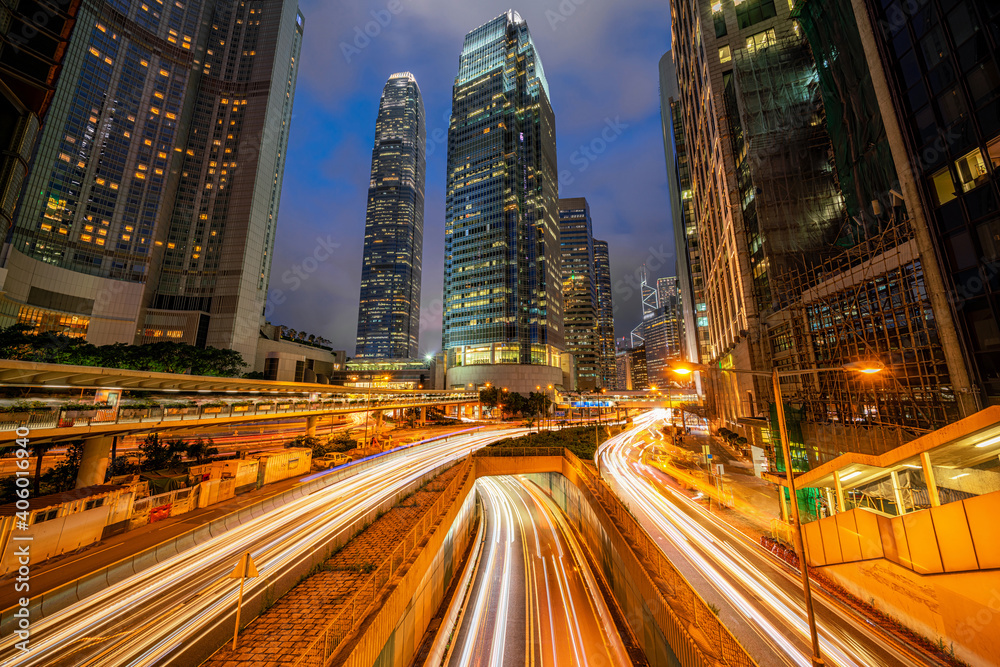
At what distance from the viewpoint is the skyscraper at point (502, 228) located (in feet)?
348

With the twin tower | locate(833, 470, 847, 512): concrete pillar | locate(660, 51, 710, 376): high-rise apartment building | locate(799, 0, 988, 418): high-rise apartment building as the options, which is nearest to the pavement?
locate(833, 470, 847, 512): concrete pillar

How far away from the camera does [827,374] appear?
24578mm

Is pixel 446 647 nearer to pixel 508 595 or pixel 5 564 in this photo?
pixel 508 595

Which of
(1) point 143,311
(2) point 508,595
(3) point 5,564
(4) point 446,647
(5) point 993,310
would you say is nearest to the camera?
(3) point 5,564

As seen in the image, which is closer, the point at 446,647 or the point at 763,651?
the point at 763,651

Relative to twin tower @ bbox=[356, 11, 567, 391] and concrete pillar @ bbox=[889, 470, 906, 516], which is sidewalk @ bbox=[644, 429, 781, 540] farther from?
twin tower @ bbox=[356, 11, 567, 391]

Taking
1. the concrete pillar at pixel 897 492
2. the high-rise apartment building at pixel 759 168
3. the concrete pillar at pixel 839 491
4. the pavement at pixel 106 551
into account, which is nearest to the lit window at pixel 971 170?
the high-rise apartment building at pixel 759 168

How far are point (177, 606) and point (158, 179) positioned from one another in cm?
11702

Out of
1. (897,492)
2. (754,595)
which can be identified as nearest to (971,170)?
(897,492)

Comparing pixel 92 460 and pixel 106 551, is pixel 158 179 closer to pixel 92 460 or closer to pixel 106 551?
pixel 92 460

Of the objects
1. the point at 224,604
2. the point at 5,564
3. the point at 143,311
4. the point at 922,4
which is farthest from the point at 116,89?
the point at 922,4

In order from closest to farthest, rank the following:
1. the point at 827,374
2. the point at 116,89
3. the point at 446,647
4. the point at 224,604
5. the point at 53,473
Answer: the point at 224,604
the point at 446,647
the point at 53,473
the point at 827,374
the point at 116,89

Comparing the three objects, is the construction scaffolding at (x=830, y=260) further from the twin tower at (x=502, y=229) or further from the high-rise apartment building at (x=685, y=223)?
the twin tower at (x=502, y=229)

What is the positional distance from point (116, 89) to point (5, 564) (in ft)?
403
